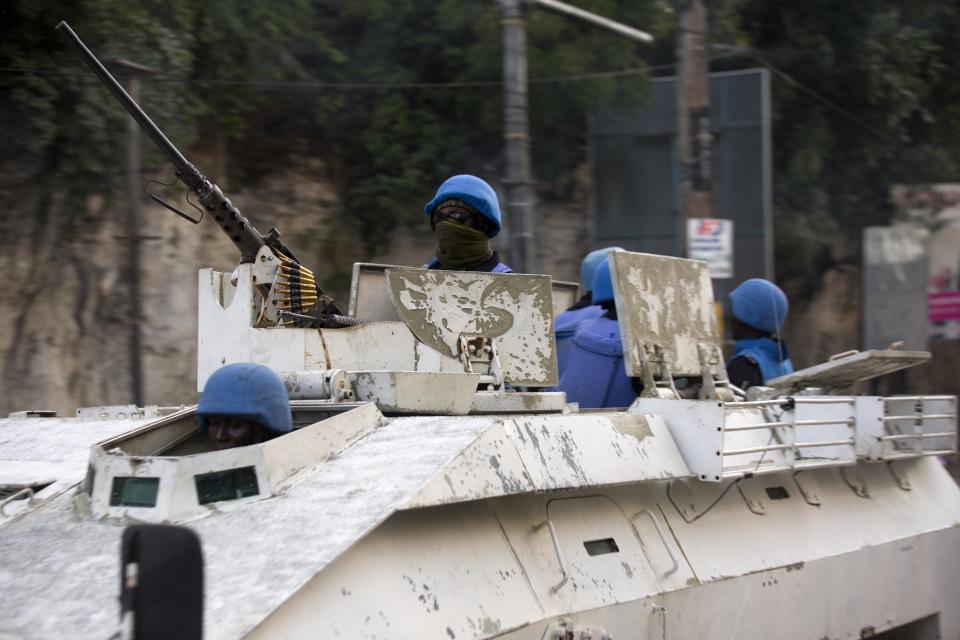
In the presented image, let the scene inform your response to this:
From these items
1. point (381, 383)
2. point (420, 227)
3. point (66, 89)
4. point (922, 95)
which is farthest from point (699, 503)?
point (922, 95)

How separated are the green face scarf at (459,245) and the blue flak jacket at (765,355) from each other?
2.05 m

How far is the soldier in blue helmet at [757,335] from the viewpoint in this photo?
646cm

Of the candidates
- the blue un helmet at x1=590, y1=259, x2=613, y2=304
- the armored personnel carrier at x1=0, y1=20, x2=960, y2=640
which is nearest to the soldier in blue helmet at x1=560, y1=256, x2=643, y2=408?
the blue un helmet at x1=590, y1=259, x2=613, y2=304

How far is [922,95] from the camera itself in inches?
688

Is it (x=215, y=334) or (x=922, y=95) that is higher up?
(x=922, y=95)

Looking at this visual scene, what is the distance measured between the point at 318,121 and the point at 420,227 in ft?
5.24

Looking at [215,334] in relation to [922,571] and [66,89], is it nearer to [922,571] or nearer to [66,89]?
[922,571]

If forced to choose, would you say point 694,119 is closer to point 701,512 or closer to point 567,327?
point 567,327

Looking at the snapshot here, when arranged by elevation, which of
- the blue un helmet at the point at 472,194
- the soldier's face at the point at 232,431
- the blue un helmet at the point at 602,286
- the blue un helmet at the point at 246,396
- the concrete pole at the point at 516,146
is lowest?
the soldier's face at the point at 232,431

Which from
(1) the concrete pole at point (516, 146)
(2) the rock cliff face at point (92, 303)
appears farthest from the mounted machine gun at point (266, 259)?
(1) the concrete pole at point (516, 146)

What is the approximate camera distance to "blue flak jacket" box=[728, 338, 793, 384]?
650cm

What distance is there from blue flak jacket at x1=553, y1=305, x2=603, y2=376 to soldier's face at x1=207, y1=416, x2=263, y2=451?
2.61 m

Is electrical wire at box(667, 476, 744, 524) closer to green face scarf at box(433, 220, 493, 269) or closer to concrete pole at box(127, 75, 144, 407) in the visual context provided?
green face scarf at box(433, 220, 493, 269)

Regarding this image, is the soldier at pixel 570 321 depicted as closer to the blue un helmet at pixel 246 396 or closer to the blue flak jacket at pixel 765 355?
the blue flak jacket at pixel 765 355
